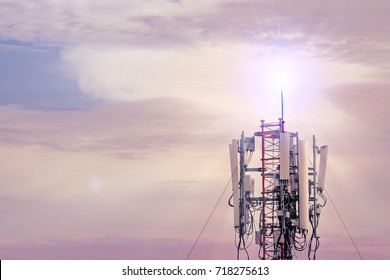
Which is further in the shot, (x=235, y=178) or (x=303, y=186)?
(x=235, y=178)

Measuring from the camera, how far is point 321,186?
4484 centimetres

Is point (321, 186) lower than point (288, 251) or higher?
higher

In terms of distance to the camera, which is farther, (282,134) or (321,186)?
(321,186)

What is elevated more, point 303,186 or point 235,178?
point 235,178

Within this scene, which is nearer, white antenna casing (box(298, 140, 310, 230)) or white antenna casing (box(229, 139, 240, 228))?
white antenna casing (box(298, 140, 310, 230))

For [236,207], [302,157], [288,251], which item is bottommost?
[288,251]

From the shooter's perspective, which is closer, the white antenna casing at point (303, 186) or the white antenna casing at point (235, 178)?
the white antenna casing at point (303, 186)
